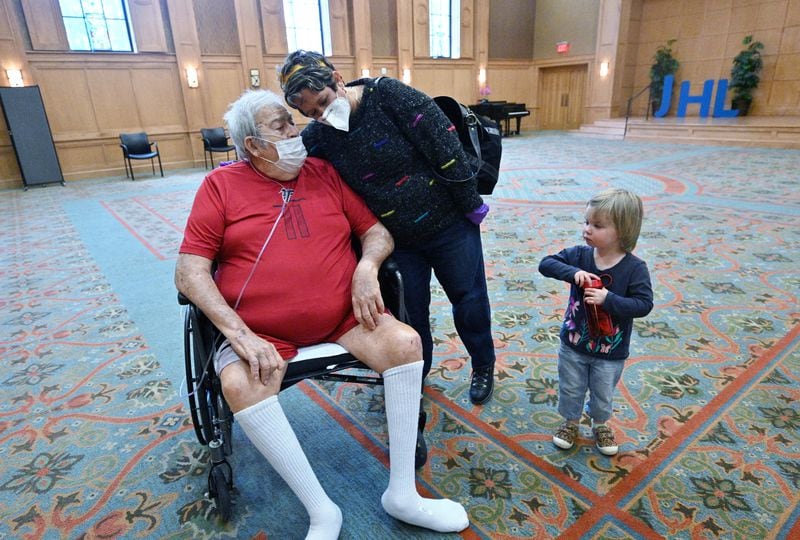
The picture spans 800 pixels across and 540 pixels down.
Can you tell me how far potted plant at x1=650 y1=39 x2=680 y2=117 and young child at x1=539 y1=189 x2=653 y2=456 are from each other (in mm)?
14051

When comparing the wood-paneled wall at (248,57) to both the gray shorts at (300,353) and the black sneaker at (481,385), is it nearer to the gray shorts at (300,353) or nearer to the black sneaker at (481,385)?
the gray shorts at (300,353)

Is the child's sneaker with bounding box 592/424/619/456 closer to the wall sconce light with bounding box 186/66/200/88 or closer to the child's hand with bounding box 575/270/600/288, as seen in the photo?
the child's hand with bounding box 575/270/600/288

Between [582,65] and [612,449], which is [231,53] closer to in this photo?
[582,65]

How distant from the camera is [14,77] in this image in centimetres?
842

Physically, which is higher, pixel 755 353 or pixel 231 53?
pixel 231 53

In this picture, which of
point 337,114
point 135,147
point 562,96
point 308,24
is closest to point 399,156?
point 337,114

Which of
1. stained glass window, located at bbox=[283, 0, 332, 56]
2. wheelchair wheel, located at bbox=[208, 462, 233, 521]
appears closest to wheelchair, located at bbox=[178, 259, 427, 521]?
wheelchair wheel, located at bbox=[208, 462, 233, 521]

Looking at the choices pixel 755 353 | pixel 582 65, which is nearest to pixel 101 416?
pixel 755 353

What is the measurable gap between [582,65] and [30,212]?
1448 cm

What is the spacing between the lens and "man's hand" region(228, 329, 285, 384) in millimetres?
1291

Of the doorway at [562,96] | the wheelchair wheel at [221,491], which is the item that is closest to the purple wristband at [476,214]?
the wheelchair wheel at [221,491]

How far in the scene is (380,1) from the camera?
491 inches

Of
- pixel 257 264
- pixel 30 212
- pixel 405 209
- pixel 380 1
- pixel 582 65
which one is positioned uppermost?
pixel 380 1

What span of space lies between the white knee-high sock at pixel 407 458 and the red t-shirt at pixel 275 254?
0.26 metres
